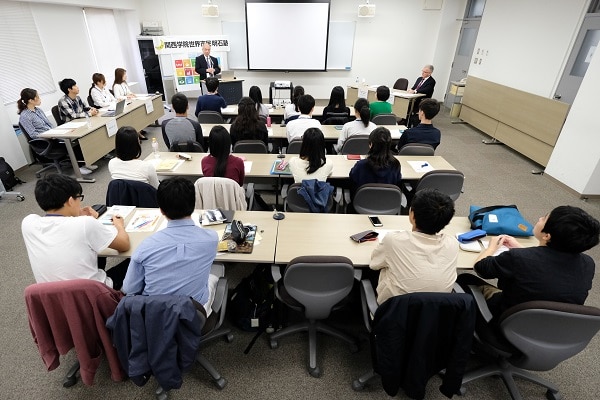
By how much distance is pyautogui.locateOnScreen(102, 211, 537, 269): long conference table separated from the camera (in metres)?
2.02

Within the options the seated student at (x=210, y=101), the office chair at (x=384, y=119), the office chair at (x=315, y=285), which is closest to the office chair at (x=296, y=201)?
the office chair at (x=315, y=285)

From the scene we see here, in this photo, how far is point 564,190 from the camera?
15.6 ft

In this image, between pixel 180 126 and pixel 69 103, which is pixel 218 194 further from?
pixel 69 103

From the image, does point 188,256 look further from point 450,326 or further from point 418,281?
point 450,326

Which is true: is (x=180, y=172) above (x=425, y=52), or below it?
below

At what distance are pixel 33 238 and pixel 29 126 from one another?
3788 millimetres

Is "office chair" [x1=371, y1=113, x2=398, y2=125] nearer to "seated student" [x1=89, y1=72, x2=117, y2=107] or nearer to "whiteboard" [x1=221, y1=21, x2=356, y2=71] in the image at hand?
"whiteboard" [x1=221, y1=21, x2=356, y2=71]

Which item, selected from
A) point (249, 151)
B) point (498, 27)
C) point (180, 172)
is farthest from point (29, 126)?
point (498, 27)

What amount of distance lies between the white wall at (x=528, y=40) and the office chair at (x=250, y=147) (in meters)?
5.15

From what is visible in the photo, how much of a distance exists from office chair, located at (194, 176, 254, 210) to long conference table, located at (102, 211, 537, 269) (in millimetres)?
130

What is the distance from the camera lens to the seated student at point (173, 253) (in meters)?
1.59

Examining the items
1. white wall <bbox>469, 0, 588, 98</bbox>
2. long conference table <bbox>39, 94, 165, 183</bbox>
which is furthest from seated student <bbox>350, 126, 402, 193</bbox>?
white wall <bbox>469, 0, 588, 98</bbox>

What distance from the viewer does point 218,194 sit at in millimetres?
2525

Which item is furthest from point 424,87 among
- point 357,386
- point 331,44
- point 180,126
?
point 357,386
